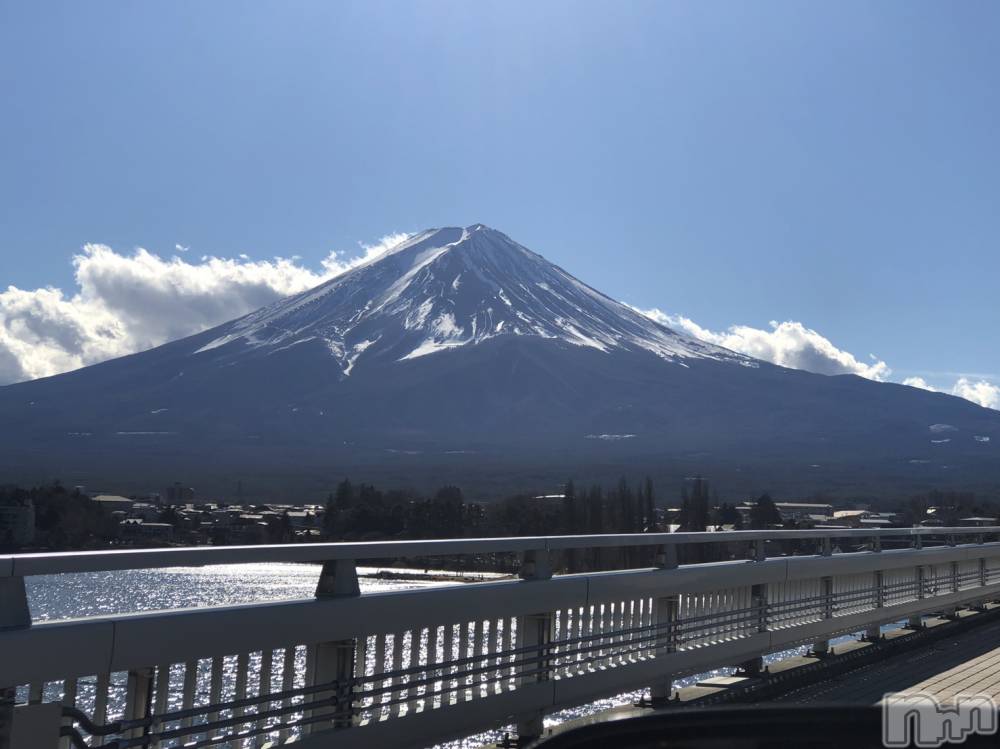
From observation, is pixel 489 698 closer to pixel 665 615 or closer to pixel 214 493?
pixel 665 615

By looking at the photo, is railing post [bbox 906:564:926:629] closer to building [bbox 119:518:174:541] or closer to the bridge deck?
the bridge deck

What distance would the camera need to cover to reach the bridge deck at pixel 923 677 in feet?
31.4

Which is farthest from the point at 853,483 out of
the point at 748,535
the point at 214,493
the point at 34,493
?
the point at 748,535

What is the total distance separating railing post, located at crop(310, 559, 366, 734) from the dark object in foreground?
317cm

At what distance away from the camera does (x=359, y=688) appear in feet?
19.2

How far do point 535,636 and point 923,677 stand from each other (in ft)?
16.8

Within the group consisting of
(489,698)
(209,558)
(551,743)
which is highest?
(209,558)

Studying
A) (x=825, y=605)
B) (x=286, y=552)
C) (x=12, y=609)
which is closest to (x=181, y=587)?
(x=825, y=605)

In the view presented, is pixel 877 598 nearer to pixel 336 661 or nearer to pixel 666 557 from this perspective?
pixel 666 557

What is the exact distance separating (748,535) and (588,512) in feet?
212

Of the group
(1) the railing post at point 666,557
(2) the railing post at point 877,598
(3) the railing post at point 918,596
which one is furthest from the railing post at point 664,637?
(3) the railing post at point 918,596

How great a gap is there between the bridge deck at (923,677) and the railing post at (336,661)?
413 cm

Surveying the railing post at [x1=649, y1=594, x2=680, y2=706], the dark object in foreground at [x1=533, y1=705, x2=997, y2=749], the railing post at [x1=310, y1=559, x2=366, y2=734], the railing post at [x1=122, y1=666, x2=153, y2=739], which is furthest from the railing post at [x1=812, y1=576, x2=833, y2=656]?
the dark object in foreground at [x1=533, y1=705, x2=997, y2=749]

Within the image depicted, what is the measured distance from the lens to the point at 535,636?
741cm
